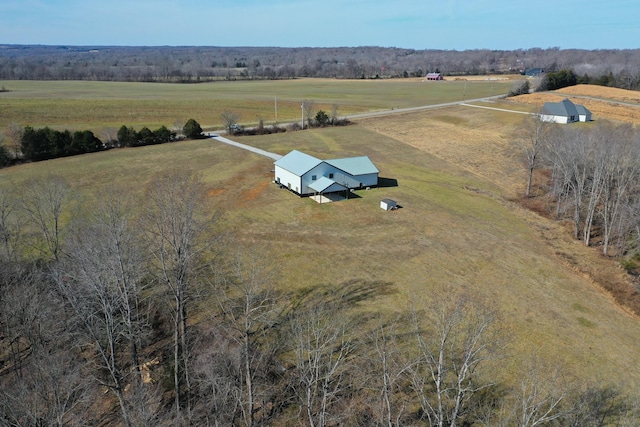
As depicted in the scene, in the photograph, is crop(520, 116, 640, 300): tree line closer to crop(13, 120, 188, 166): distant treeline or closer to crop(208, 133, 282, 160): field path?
crop(208, 133, 282, 160): field path

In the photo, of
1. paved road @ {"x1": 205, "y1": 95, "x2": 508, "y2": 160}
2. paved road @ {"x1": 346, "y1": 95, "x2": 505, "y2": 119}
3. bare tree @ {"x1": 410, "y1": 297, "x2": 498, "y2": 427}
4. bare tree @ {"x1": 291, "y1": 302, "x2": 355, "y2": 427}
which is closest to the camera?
bare tree @ {"x1": 291, "y1": 302, "x2": 355, "y2": 427}

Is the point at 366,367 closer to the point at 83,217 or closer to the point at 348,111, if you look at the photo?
the point at 83,217

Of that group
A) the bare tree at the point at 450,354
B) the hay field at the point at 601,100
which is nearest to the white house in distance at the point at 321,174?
the bare tree at the point at 450,354

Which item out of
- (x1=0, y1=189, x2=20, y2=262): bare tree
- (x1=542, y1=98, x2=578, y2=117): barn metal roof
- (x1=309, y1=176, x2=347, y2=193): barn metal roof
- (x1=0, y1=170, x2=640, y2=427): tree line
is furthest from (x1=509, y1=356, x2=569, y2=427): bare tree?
(x1=542, y1=98, x2=578, y2=117): barn metal roof

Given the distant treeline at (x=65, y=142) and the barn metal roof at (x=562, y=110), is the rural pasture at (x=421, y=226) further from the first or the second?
the barn metal roof at (x=562, y=110)

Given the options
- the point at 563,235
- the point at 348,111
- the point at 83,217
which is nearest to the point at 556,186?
the point at 563,235

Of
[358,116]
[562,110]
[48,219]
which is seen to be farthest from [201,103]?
[562,110]
